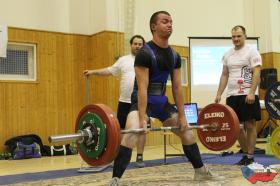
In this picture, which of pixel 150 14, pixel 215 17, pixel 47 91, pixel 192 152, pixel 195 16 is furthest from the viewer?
pixel 215 17

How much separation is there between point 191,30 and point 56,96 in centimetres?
325

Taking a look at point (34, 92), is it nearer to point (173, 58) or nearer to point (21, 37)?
point (21, 37)

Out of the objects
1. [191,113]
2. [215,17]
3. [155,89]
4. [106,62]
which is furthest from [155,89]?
[215,17]

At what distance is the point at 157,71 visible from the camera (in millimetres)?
3119

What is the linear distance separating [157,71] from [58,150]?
412 centimetres

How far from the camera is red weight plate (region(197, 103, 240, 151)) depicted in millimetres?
3443

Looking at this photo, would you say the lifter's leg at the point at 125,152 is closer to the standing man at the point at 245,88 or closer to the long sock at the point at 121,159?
the long sock at the point at 121,159

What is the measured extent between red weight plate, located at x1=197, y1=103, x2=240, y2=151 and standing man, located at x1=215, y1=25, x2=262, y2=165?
2.26ft

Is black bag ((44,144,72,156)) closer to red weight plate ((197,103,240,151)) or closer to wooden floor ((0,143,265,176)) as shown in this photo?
wooden floor ((0,143,265,176))

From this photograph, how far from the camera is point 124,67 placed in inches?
182

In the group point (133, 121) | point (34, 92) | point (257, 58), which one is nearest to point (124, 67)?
point (257, 58)

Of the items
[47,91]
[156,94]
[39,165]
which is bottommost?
[39,165]

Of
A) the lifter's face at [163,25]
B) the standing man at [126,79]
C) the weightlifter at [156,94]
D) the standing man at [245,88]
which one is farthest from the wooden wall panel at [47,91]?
the lifter's face at [163,25]

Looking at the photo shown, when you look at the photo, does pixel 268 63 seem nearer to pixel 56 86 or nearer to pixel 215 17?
pixel 215 17
